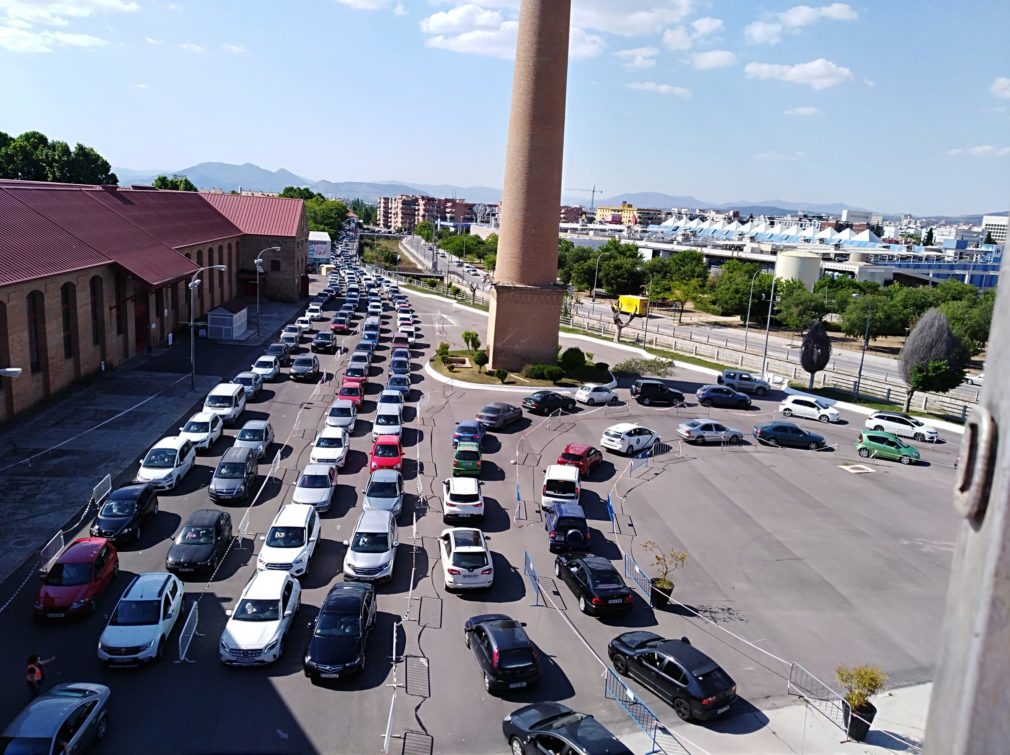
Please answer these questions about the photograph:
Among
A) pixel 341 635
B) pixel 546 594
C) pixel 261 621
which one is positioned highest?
pixel 341 635

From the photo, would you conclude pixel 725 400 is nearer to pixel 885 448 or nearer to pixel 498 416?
pixel 885 448

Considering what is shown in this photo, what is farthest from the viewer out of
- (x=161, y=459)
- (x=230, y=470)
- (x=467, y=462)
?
(x=467, y=462)

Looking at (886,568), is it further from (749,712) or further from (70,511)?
(70,511)

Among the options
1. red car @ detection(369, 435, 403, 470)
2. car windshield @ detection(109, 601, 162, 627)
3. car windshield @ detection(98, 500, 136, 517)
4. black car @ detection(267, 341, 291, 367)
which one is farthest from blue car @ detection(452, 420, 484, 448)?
black car @ detection(267, 341, 291, 367)

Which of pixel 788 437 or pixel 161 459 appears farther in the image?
pixel 788 437

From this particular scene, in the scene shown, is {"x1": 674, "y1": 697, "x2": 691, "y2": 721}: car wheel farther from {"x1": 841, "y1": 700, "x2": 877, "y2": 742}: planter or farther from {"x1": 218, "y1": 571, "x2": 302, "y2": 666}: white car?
{"x1": 218, "y1": 571, "x2": 302, "y2": 666}: white car

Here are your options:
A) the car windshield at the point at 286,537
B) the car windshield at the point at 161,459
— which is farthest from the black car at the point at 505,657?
the car windshield at the point at 161,459

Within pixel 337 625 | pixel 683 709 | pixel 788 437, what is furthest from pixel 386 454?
pixel 788 437

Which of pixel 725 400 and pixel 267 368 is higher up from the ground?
pixel 267 368
